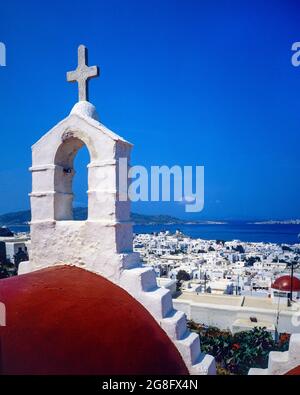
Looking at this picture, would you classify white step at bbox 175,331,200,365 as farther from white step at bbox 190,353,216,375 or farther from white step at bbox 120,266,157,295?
white step at bbox 120,266,157,295

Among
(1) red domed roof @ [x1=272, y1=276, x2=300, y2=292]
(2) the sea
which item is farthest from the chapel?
(2) the sea

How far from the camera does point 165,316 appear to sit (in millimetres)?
2938

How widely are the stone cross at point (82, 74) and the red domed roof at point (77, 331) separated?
6.18ft

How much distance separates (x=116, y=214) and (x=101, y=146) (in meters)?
0.66

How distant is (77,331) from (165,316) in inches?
35.3

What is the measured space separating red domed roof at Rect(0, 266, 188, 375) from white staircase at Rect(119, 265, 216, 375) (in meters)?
0.05

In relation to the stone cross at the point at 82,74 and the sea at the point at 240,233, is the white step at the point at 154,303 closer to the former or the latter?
the stone cross at the point at 82,74

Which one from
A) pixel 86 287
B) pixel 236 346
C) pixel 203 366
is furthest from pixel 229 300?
pixel 86 287

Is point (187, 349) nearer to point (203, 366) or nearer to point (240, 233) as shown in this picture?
point (203, 366)

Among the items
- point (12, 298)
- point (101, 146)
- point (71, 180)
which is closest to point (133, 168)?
point (101, 146)

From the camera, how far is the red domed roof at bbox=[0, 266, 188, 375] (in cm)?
214

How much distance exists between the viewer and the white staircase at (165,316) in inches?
113

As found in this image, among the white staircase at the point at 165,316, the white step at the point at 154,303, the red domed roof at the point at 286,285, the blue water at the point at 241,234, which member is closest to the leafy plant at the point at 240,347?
the red domed roof at the point at 286,285
